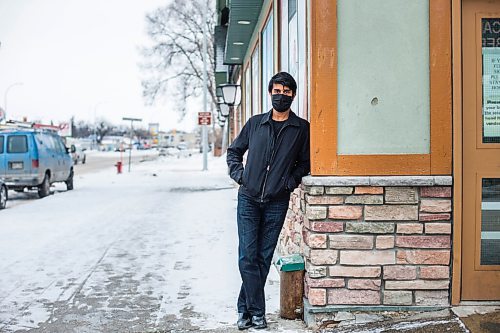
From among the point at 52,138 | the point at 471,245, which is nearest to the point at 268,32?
→ the point at 471,245

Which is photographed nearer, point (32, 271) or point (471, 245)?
point (471, 245)

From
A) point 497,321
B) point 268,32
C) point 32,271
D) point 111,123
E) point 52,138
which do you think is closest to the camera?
point 497,321

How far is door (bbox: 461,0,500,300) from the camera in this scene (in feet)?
15.6

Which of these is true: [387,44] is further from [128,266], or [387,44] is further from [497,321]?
[128,266]

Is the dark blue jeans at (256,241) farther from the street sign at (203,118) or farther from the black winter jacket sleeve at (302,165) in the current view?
the street sign at (203,118)

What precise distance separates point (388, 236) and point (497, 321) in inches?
36.3

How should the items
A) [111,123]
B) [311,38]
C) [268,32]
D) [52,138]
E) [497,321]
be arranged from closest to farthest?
[497,321], [311,38], [268,32], [52,138], [111,123]

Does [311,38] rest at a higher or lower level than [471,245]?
higher

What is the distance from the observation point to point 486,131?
4781 mm

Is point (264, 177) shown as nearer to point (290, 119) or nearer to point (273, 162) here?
point (273, 162)

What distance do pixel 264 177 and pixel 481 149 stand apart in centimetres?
160

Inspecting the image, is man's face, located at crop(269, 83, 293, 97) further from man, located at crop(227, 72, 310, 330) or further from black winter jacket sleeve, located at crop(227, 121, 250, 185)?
black winter jacket sleeve, located at crop(227, 121, 250, 185)

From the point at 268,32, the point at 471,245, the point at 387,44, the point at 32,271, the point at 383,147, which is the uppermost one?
the point at 268,32

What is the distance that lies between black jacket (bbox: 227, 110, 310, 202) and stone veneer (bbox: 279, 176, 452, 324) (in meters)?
0.18
